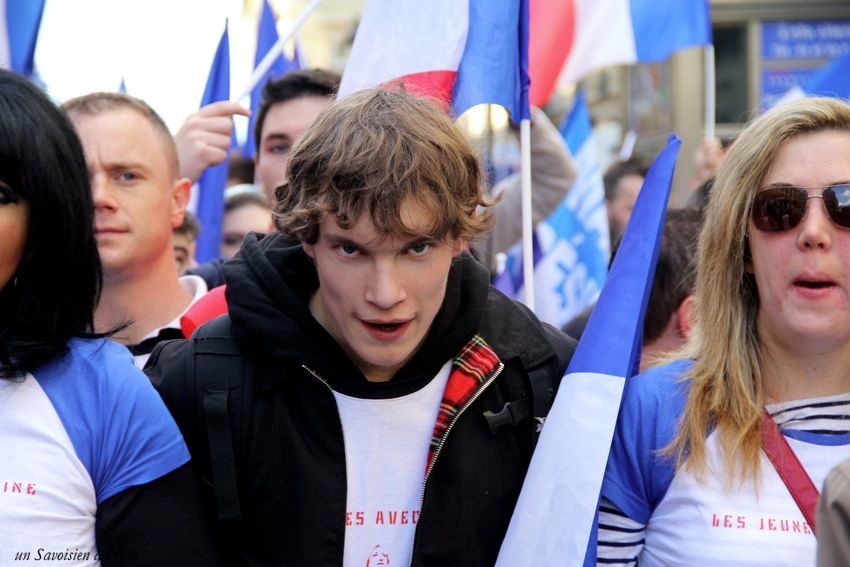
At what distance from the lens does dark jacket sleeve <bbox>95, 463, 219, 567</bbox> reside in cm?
239

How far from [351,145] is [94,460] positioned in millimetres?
858

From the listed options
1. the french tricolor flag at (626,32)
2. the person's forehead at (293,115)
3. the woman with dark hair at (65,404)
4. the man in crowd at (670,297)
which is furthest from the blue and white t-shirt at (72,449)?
the french tricolor flag at (626,32)

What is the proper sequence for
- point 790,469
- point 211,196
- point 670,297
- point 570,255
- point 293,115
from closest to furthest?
1. point 790,469
2. point 670,297
3. point 293,115
4. point 211,196
5. point 570,255

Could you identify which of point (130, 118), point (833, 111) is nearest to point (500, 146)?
point (130, 118)

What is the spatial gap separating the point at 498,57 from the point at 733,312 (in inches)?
48.4

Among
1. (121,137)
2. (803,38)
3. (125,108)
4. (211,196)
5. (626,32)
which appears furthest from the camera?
(803,38)

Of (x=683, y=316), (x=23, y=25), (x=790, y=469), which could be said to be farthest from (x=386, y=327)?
(x=23, y=25)

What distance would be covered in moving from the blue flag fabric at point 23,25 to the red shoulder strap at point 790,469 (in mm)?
3740

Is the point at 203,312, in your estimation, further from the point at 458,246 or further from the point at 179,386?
the point at 458,246

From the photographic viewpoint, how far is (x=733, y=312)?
2.76 meters

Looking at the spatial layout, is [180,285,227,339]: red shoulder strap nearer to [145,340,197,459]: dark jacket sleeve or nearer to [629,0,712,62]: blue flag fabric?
[145,340,197,459]: dark jacket sleeve

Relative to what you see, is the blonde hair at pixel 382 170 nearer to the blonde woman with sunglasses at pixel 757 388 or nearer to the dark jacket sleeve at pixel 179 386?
the dark jacket sleeve at pixel 179 386

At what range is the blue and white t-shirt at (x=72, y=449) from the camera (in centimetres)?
231

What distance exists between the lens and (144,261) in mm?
3744
